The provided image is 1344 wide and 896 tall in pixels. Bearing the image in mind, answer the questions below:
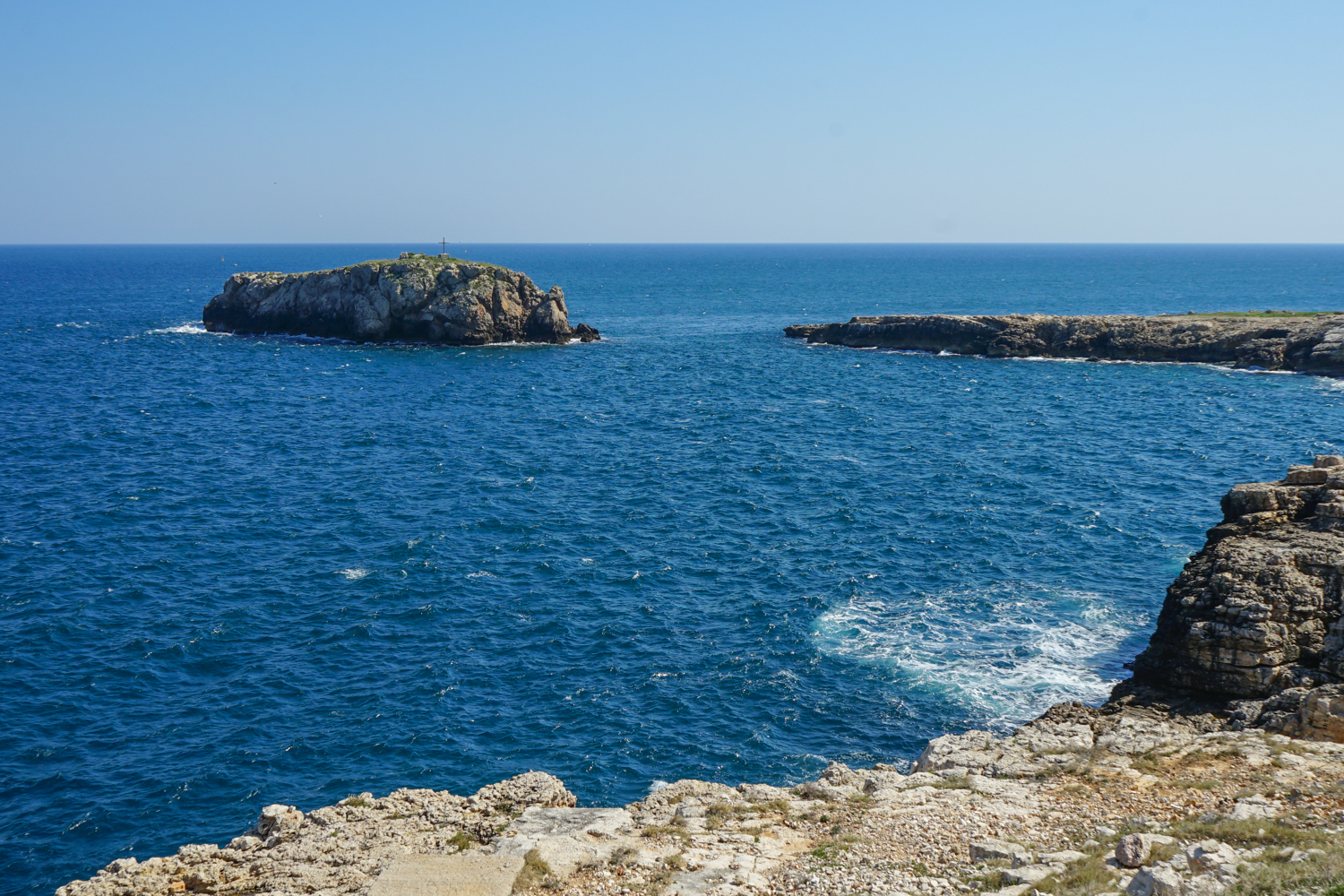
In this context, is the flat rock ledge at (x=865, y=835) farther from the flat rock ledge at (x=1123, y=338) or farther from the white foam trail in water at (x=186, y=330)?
the white foam trail in water at (x=186, y=330)

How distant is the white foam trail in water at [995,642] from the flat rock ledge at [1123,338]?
72.1 meters

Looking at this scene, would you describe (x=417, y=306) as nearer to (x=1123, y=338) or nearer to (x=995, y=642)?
(x=1123, y=338)

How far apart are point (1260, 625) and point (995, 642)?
32.3 feet

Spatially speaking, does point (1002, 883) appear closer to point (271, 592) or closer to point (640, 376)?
point (271, 592)

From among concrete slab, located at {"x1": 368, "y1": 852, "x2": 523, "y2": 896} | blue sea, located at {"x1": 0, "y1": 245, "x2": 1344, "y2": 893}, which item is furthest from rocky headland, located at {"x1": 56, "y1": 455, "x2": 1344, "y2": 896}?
blue sea, located at {"x1": 0, "y1": 245, "x2": 1344, "y2": 893}

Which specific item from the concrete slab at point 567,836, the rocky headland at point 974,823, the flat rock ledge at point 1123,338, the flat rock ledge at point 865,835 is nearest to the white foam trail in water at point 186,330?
the flat rock ledge at point 1123,338

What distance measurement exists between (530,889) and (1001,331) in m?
106

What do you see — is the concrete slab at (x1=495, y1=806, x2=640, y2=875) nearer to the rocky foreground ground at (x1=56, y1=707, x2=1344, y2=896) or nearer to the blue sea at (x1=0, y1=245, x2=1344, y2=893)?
the rocky foreground ground at (x1=56, y1=707, x2=1344, y2=896)

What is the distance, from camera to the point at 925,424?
74938 mm

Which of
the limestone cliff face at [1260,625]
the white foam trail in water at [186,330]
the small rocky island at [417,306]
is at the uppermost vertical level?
the small rocky island at [417,306]

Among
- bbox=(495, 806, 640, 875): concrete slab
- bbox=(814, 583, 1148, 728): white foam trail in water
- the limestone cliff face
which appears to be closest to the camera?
bbox=(495, 806, 640, 875): concrete slab

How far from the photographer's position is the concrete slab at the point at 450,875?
60.7 ft

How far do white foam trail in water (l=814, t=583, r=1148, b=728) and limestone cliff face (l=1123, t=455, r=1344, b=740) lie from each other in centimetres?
319

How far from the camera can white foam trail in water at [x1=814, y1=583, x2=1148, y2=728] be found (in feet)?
109
